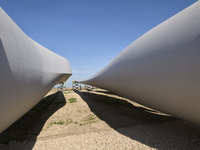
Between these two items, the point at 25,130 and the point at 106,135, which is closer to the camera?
the point at 106,135

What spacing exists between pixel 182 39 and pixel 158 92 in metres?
1.46

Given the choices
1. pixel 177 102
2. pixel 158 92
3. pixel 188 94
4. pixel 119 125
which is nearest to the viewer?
pixel 188 94

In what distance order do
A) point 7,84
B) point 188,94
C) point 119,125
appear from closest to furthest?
1. point 7,84
2. point 188,94
3. point 119,125

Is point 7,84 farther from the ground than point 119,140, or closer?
farther from the ground

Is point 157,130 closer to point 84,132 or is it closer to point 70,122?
point 84,132

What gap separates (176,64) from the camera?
8.41 feet

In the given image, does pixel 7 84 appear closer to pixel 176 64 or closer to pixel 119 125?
pixel 176 64

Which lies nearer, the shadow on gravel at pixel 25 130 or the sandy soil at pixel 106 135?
the sandy soil at pixel 106 135

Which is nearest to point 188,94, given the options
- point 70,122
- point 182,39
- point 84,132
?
point 182,39

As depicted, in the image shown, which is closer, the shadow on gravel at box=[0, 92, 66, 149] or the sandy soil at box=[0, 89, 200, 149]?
the sandy soil at box=[0, 89, 200, 149]

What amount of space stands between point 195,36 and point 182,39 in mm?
248

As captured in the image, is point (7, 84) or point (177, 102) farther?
point (177, 102)

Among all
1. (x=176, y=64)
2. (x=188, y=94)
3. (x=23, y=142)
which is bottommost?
(x=23, y=142)

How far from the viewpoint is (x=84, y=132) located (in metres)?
4.09
